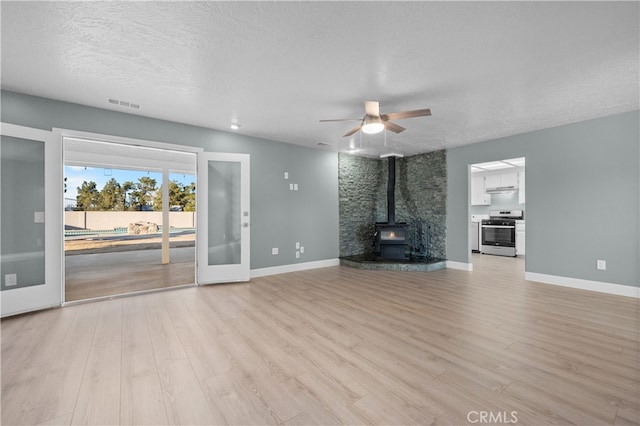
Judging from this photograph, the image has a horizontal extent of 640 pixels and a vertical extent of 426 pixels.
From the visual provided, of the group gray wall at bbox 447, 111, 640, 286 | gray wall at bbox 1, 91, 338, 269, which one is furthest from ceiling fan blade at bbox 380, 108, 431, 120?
gray wall at bbox 447, 111, 640, 286

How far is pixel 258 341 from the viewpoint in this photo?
2.37 m

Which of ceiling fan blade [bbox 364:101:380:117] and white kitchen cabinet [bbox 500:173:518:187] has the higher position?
ceiling fan blade [bbox 364:101:380:117]

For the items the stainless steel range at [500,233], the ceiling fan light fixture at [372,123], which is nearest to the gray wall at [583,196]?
the stainless steel range at [500,233]

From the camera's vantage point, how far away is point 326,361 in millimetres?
2029

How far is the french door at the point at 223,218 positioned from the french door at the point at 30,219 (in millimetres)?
1630

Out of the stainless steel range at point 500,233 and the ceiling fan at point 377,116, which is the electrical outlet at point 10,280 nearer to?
the ceiling fan at point 377,116

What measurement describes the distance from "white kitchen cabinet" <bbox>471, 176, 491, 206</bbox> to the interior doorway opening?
25.4 ft

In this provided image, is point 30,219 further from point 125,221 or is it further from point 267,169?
point 125,221

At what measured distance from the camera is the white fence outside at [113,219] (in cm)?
1098

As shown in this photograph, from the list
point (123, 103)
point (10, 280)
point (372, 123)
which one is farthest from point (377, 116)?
point (10, 280)

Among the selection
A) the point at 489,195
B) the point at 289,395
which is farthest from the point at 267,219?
the point at 489,195

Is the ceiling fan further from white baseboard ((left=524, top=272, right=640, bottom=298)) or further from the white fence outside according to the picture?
the white fence outside

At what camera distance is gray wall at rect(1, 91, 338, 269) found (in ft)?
10.8
